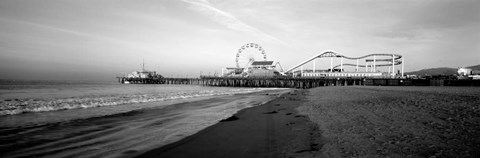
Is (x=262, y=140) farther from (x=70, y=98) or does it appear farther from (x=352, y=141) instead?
(x=70, y=98)

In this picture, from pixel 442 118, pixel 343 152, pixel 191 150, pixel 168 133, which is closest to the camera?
pixel 343 152

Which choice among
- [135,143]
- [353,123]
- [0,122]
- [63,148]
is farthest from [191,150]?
[0,122]

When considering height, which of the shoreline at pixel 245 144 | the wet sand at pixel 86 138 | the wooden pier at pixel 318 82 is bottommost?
the wet sand at pixel 86 138

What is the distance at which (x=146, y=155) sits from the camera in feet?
15.4

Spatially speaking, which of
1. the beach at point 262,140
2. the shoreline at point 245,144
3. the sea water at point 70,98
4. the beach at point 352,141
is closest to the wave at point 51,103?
the sea water at point 70,98

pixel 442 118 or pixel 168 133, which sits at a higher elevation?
pixel 442 118

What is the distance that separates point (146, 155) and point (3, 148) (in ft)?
10.3

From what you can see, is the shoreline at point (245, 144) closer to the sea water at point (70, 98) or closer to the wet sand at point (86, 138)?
the wet sand at point (86, 138)

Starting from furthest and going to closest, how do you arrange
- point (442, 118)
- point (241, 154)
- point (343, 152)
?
point (442, 118), point (241, 154), point (343, 152)

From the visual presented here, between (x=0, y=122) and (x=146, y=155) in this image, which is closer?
(x=146, y=155)

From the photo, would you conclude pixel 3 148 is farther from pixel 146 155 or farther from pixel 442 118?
pixel 442 118

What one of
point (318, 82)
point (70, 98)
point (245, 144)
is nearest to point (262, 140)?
point (245, 144)

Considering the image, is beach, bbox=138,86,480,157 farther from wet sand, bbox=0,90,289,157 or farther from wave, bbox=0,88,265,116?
wave, bbox=0,88,265,116

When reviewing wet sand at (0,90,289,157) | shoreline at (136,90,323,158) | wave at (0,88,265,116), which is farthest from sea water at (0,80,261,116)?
shoreline at (136,90,323,158)
